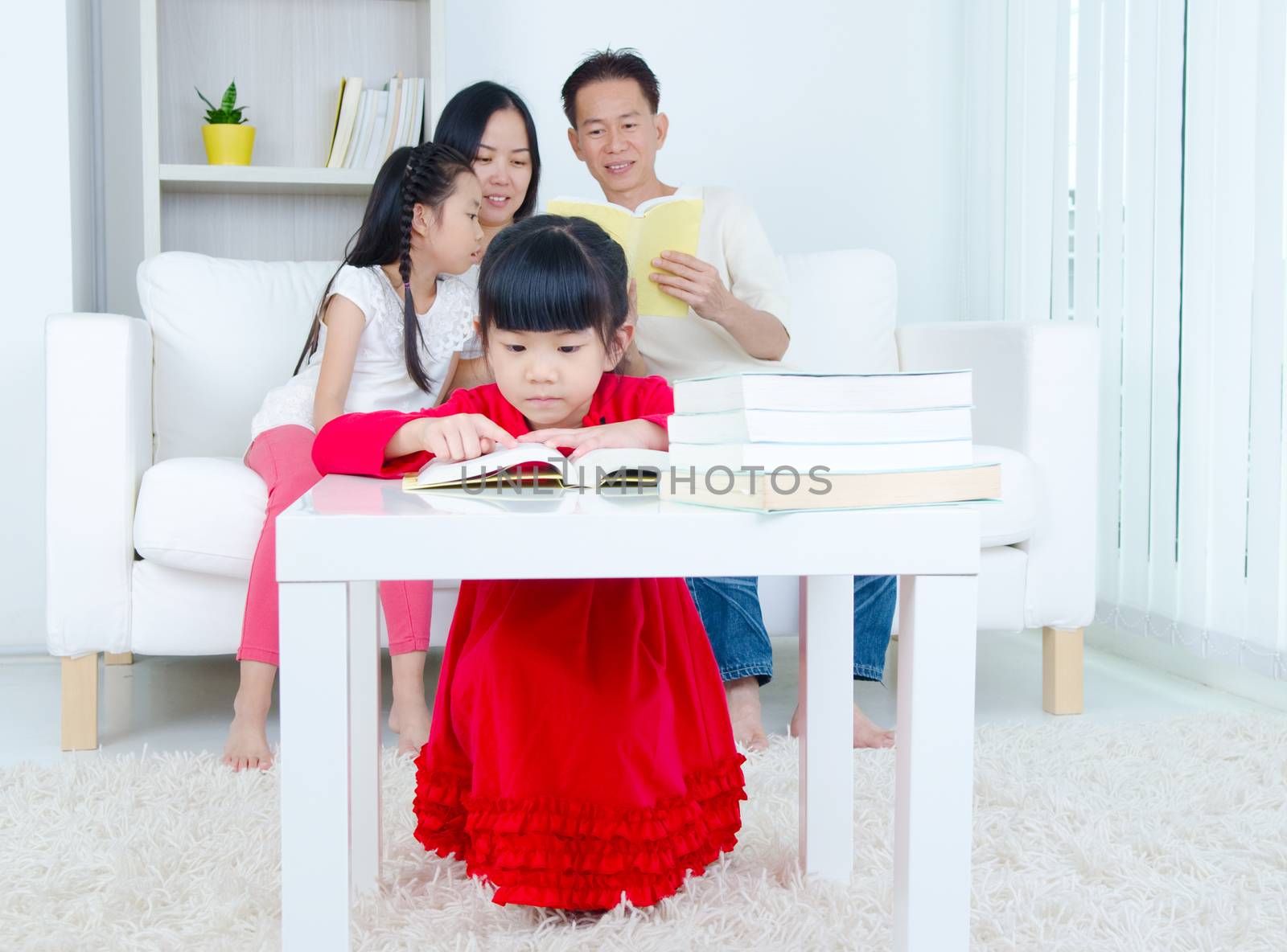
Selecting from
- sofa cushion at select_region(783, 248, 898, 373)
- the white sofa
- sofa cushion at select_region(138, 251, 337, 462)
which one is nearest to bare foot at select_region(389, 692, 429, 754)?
the white sofa

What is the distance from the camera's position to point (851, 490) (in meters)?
0.76

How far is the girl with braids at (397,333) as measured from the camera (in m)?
1.68

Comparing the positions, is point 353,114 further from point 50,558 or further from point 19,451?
point 50,558

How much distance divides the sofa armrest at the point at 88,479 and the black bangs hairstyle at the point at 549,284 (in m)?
0.75

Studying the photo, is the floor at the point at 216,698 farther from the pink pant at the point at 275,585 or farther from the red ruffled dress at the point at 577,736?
the red ruffled dress at the point at 577,736

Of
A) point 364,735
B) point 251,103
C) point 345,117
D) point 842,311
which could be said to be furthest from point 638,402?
point 251,103

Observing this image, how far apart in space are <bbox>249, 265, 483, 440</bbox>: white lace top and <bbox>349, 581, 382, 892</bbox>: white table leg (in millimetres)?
796

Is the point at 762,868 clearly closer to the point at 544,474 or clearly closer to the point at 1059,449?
the point at 544,474

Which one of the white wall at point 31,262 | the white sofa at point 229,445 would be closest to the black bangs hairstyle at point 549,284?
the white sofa at point 229,445

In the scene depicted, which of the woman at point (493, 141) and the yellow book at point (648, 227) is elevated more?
the woman at point (493, 141)

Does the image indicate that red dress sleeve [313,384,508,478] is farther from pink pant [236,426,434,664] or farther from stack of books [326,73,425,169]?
stack of books [326,73,425,169]

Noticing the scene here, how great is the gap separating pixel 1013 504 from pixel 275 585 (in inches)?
41.6

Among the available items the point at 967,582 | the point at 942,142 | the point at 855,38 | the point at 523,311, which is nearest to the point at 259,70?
the point at 855,38

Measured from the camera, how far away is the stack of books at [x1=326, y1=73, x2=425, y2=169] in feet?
8.21
